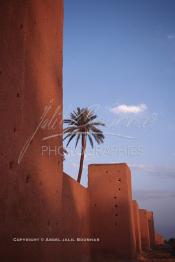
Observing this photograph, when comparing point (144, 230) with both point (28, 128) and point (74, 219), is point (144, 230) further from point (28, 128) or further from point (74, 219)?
point (28, 128)

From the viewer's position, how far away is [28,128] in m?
5.31

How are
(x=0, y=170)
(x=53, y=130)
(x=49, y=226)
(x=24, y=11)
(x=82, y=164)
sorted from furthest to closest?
(x=82, y=164) → (x=53, y=130) → (x=49, y=226) → (x=24, y=11) → (x=0, y=170)

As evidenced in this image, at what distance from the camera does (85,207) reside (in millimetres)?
15719

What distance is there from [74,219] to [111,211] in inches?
149

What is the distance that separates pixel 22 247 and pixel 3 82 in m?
2.46

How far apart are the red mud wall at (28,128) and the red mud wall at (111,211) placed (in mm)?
9950

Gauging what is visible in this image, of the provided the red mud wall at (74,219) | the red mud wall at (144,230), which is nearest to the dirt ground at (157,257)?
the red mud wall at (74,219)

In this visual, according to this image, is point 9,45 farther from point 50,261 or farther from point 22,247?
point 50,261

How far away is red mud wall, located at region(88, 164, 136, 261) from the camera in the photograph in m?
16.0

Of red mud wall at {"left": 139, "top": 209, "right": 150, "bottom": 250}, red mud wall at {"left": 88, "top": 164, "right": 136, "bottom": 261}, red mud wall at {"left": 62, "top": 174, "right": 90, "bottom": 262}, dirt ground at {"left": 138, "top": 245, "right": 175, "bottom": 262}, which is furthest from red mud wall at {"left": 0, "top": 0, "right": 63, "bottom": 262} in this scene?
red mud wall at {"left": 139, "top": 209, "right": 150, "bottom": 250}

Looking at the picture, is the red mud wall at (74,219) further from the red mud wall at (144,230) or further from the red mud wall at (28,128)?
the red mud wall at (144,230)

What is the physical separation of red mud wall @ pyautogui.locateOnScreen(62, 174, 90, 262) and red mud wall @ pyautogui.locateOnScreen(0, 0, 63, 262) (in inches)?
205

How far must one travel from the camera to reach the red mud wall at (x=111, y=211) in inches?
630

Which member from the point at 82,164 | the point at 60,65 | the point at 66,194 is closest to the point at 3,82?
the point at 60,65
